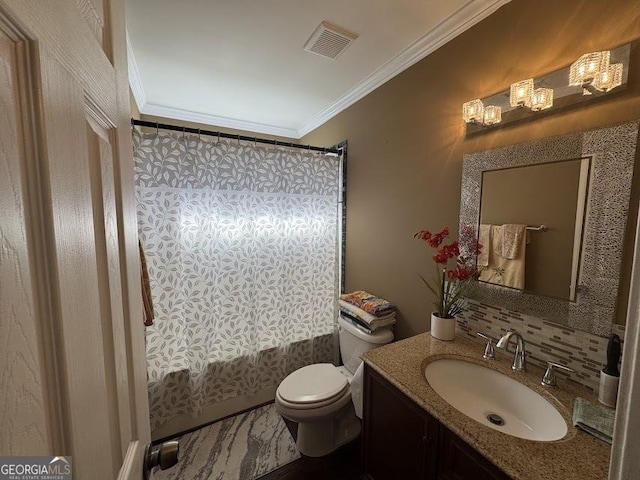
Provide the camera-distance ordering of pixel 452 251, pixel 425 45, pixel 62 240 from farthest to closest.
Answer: pixel 425 45 → pixel 452 251 → pixel 62 240

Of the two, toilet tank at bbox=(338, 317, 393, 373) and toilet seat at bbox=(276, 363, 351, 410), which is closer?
toilet seat at bbox=(276, 363, 351, 410)

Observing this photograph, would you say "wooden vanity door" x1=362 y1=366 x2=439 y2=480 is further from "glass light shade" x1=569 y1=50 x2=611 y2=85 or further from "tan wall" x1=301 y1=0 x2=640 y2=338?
"glass light shade" x1=569 y1=50 x2=611 y2=85

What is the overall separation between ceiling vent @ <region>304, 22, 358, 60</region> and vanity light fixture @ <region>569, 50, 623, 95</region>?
1.01 metres

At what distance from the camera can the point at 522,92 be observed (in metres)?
1.07

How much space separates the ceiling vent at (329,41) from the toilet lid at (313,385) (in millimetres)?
1960

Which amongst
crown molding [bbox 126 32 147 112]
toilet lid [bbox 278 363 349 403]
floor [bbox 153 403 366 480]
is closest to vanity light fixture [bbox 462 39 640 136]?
toilet lid [bbox 278 363 349 403]

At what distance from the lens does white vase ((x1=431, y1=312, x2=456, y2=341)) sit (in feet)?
4.33

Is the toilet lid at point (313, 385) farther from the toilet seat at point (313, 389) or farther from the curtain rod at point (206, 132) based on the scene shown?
the curtain rod at point (206, 132)

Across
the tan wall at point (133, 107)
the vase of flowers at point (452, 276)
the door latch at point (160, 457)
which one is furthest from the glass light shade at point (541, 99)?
the tan wall at point (133, 107)

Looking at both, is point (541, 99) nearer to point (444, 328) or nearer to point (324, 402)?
point (444, 328)

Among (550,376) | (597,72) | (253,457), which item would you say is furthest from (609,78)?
(253,457)

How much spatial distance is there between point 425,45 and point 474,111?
1.76 ft

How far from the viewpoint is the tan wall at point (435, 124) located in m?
0.95

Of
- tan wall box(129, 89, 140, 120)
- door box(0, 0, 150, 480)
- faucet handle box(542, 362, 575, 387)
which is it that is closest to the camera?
door box(0, 0, 150, 480)
